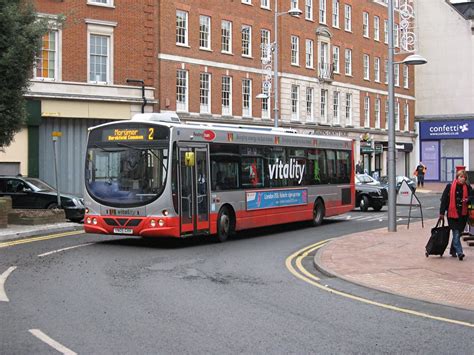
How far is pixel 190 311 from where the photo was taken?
799cm

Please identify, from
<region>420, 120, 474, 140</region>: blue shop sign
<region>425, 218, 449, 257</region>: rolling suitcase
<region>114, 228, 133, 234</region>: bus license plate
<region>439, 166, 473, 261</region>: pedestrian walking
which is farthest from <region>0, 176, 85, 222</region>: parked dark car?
<region>420, 120, 474, 140</region>: blue shop sign

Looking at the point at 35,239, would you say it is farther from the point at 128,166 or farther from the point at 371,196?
the point at 371,196

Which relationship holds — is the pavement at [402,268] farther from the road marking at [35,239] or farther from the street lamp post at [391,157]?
the road marking at [35,239]

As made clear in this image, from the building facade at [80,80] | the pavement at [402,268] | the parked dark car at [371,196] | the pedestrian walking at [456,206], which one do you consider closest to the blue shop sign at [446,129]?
the parked dark car at [371,196]

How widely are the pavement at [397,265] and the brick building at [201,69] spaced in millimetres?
10438

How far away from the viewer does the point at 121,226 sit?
46.8 feet

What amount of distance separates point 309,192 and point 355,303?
11.6 meters

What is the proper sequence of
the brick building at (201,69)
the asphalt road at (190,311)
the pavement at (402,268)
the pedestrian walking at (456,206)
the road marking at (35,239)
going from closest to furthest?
the asphalt road at (190,311) < the pavement at (402,268) < the pedestrian walking at (456,206) < the road marking at (35,239) < the brick building at (201,69)

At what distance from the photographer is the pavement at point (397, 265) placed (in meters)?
9.45

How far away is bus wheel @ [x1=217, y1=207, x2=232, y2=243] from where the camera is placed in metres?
15.8

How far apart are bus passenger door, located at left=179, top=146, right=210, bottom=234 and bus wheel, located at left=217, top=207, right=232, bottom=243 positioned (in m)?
0.64

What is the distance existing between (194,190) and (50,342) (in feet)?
28.3

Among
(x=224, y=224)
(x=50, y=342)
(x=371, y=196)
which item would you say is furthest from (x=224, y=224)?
(x=371, y=196)

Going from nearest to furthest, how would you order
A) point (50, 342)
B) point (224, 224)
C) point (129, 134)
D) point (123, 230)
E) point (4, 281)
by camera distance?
point (50, 342)
point (4, 281)
point (123, 230)
point (129, 134)
point (224, 224)
